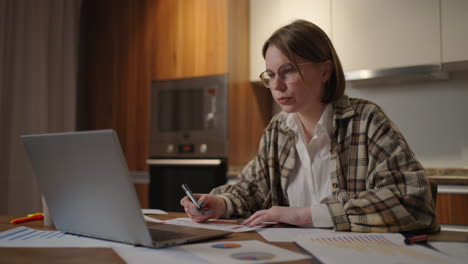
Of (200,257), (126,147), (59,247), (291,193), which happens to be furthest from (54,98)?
(200,257)

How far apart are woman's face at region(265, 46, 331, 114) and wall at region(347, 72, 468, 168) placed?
1460mm

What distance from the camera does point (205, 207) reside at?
4.08 feet

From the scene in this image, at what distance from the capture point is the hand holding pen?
116 centimetres

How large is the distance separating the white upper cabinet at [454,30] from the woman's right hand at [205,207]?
1630mm

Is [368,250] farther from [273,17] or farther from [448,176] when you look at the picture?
[273,17]

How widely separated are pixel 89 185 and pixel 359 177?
76 centimetres

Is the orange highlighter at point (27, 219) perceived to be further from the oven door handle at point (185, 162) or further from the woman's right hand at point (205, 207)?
the oven door handle at point (185, 162)

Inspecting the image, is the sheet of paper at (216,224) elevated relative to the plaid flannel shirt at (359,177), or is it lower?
lower

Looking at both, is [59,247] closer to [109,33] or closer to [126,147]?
[126,147]

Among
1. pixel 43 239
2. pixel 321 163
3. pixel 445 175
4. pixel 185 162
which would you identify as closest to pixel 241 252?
pixel 43 239

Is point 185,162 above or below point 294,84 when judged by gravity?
below

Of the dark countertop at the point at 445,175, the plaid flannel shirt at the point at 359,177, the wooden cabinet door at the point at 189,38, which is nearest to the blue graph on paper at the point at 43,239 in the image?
the plaid flannel shirt at the point at 359,177

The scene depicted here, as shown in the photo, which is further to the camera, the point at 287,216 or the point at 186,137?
the point at 186,137

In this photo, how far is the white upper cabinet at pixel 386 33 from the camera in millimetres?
2318
